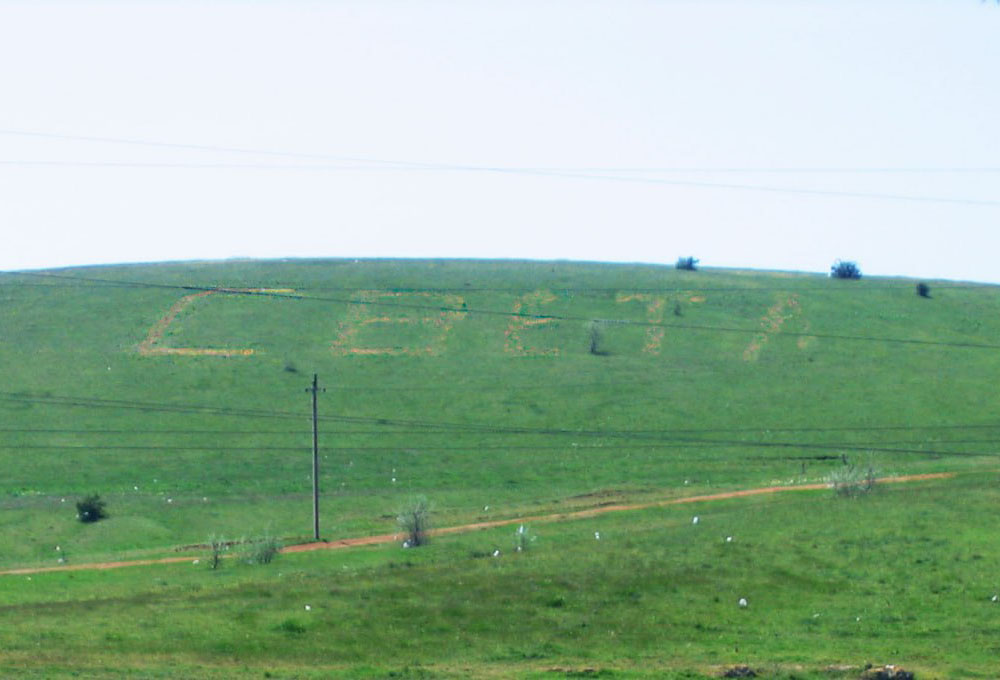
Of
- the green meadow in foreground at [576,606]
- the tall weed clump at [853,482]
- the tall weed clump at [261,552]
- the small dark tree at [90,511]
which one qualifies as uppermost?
the tall weed clump at [853,482]

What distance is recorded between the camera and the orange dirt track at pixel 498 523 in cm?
5412

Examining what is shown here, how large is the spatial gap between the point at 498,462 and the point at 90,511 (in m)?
24.8

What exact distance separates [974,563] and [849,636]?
34.6ft

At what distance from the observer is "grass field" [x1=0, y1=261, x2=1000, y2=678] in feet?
123

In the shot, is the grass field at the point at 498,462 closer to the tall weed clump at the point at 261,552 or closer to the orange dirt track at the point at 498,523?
the tall weed clump at the point at 261,552

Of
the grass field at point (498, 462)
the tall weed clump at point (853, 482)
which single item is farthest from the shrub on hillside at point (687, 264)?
the tall weed clump at point (853, 482)

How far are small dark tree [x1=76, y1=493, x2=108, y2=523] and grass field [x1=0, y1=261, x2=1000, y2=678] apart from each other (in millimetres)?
497

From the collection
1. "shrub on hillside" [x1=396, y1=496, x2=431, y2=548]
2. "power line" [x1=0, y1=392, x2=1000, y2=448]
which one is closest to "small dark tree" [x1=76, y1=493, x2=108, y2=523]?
"shrub on hillside" [x1=396, y1=496, x2=431, y2=548]

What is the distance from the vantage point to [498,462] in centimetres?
8062

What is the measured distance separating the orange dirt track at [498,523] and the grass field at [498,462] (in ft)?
5.58

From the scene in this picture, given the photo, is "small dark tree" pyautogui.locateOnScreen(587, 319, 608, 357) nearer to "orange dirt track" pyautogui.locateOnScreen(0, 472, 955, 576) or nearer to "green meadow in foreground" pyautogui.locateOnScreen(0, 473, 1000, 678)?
"orange dirt track" pyautogui.locateOnScreen(0, 472, 955, 576)

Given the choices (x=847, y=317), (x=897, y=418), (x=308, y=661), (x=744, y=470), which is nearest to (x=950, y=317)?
(x=847, y=317)

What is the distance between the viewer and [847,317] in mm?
116188

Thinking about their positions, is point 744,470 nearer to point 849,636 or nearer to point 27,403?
point 849,636
